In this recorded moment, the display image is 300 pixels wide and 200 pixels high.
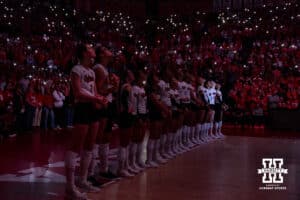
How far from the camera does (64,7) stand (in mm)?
25000

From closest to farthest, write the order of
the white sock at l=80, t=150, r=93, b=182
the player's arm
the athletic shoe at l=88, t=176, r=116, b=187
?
the player's arm < the white sock at l=80, t=150, r=93, b=182 < the athletic shoe at l=88, t=176, r=116, b=187

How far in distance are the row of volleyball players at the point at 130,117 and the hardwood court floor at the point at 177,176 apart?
0.35 m

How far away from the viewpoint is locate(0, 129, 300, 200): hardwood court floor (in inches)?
277

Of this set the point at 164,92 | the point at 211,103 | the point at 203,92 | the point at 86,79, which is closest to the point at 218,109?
the point at 211,103

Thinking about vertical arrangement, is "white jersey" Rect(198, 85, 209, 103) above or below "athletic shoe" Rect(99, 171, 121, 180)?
above

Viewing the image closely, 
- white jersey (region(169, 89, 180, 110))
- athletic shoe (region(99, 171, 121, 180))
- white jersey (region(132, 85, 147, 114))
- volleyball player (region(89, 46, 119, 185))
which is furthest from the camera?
white jersey (region(169, 89, 180, 110))

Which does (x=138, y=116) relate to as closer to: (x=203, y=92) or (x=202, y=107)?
(x=202, y=107)

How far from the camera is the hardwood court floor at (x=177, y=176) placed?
7031 millimetres

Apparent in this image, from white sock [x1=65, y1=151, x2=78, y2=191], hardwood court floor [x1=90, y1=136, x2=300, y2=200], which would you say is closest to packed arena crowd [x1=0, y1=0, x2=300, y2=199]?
white sock [x1=65, y1=151, x2=78, y2=191]

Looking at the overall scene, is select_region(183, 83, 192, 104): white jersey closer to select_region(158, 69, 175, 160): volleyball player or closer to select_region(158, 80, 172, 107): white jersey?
select_region(158, 69, 175, 160): volleyball player

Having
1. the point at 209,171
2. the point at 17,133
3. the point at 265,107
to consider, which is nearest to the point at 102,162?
the point at 209,171

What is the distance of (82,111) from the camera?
6625 mm

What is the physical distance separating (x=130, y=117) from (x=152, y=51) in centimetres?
1553

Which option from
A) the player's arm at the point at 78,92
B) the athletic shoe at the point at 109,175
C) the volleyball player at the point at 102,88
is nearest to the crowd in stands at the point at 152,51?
the athletic shoe at the point at 109,175
